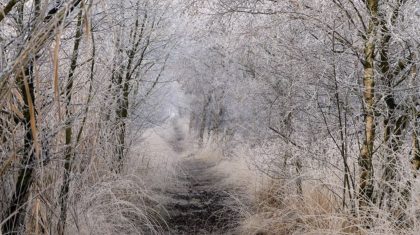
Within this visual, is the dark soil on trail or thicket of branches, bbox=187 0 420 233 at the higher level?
thicket of branches, bbox=187 0 420 233

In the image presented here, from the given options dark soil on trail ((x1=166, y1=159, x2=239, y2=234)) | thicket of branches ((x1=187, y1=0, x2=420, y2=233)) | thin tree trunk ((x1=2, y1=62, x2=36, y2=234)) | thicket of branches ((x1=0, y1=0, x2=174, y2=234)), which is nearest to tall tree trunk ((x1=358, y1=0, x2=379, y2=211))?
thicket of branches ((x1=187, y1=0, x2=420, y2=233))

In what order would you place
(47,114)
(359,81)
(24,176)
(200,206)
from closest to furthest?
(24,176) < (47,114) < (359,81) < (200,206)

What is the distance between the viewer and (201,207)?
8.52 metres

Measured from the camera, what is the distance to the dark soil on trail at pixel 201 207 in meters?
6.82

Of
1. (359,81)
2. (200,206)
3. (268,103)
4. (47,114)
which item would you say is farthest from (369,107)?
(200,206)

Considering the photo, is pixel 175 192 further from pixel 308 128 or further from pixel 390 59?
pixel 390 59

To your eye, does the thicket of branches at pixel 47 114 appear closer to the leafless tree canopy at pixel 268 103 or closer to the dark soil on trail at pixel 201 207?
the leafless tree canopy at pixel 268 103

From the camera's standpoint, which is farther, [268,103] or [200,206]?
[200,206]

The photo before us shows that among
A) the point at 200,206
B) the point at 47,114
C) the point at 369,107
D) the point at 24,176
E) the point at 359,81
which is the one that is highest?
the point at 359,81

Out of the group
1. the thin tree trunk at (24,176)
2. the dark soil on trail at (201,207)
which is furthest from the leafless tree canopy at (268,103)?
the dark soil on trail at (201,207)

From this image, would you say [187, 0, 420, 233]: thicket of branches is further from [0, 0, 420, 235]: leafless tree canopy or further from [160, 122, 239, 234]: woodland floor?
[160, 122, 239, 234]: woodland floor

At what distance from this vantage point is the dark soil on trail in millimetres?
6820

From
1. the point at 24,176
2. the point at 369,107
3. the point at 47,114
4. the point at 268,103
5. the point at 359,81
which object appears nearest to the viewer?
the point at 24,176

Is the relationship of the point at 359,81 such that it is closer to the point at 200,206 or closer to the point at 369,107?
the point at 369,107
